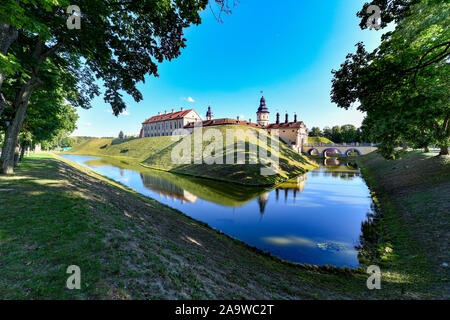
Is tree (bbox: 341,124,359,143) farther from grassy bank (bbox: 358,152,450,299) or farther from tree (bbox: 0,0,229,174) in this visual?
tree (bbox: 0,0,229,174)

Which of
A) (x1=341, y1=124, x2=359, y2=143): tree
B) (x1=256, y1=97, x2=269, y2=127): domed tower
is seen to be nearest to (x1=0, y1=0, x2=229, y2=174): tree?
(x1=256, y1=97, x2=269, y2=127): domed tower

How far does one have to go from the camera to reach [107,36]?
8492mm

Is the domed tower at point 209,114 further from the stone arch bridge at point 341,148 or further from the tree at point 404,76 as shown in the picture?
the tree at point 404,76

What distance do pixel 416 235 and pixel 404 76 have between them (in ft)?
30.8

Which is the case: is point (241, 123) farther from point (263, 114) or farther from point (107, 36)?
point (107, 36)

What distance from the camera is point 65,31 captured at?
845cm

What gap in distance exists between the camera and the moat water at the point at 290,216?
10789 millimetres

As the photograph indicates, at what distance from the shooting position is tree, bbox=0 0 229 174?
6.44 metres

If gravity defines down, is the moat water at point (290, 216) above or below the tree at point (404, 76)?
below

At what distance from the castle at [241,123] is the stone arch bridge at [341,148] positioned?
222 inches

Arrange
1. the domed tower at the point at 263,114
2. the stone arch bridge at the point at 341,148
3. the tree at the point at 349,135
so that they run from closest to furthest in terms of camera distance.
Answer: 1. the stone arch bridge at the point at 341,148
2. the tree at the point at 349,135
3. the domed tower at the point at 263,114

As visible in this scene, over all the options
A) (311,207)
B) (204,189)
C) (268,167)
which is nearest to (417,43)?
(311,207)

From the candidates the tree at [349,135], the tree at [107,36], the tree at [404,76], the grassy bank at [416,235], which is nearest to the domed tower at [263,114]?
the tree at [349,135]

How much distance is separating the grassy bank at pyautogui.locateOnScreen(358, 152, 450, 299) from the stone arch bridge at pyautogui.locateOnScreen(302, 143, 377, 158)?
63.5 metres
